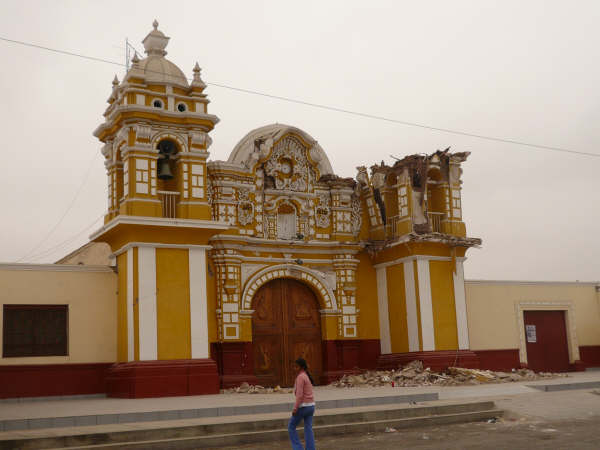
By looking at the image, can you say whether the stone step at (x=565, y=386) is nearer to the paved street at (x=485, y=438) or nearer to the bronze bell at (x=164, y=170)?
the paved street at (x=485, y=438)

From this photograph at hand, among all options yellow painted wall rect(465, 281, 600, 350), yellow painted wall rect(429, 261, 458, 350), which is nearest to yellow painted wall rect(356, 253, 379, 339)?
yellow painted wall rect(429, 261, 458, 350)

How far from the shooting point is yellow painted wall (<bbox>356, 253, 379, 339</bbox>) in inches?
854

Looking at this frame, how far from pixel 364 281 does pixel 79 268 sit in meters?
8.12

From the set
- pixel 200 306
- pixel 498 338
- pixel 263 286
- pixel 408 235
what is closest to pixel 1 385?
pixel 200 306

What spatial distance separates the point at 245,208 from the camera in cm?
2014

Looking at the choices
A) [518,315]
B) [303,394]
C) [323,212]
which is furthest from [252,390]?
[518,315]

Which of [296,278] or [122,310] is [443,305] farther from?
[122,310]

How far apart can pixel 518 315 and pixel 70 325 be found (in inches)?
536

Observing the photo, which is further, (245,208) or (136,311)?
(245,208)

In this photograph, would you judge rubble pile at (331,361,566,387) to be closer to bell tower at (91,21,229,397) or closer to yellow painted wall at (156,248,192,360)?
bell tower at (91,21,229,397)

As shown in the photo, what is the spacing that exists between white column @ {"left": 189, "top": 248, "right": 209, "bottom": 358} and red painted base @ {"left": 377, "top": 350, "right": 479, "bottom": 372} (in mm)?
5804

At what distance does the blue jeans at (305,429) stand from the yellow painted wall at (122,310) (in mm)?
8894

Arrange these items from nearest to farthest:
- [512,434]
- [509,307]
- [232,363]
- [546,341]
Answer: [512,434] < [232,363] < [509,307] < [546,341]

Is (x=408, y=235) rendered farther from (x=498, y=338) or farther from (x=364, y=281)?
(x=498, y=338)
